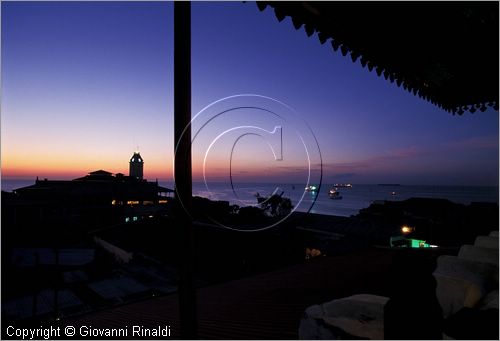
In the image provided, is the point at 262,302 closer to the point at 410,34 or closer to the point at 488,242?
the point at 488,242

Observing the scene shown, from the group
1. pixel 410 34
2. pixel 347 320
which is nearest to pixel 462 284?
pixel 347 320

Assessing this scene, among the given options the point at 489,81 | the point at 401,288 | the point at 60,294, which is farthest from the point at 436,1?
the point at 60,294

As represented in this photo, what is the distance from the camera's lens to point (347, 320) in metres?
2.30

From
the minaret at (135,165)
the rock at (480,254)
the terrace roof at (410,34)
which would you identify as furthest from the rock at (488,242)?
the minaret at (135,165)

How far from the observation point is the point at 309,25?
2658 mm

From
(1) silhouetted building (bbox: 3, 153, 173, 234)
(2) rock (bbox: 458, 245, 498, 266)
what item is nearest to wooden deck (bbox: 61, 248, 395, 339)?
(2) rock (bbox: 458, 245, 498, 266)

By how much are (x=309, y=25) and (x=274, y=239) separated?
15.2 metres

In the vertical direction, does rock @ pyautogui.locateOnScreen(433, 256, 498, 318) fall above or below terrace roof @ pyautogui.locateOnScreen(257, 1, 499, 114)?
below

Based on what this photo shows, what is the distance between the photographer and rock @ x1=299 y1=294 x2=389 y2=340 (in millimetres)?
2193

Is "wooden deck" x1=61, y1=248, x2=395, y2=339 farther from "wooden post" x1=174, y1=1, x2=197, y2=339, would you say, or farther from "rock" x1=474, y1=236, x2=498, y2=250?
"rock" x1=474, y1=236, x2=498, y2=250

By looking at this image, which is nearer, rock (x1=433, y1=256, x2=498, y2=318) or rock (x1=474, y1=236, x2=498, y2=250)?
rock (x1=433, y1=256, x2=498, y2=318)

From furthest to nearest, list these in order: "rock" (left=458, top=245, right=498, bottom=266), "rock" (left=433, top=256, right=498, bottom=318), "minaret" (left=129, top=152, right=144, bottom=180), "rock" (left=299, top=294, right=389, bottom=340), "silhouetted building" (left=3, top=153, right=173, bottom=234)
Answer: "minaret" (left=129, top=152, right=144, bottom=180), "silhouetted building" (left=3, top=153, right=173, bottom=234), "rock" (left=458, top=245, right=498, bottom=266), "rock" (left=433, top=256, right=498, bottom=318), "rock" (left=299, top=294, right=389, bottom=340)

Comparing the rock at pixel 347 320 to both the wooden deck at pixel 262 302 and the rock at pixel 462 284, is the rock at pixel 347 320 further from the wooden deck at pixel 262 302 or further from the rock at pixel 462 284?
the wooden deck at pixel 262 302

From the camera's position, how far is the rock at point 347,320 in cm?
219
